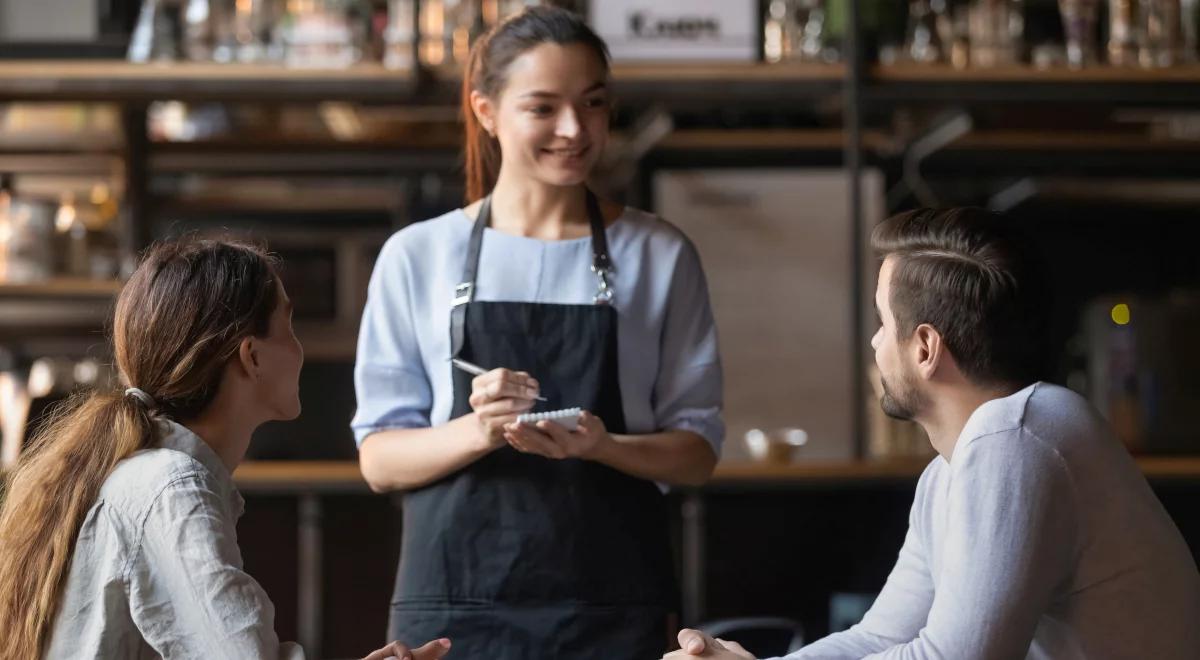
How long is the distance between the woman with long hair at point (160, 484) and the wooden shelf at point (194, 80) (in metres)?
2.29

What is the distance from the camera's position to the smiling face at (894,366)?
1595 millimetres

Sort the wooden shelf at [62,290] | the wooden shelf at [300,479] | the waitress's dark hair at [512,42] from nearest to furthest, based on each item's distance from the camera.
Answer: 1. the waitress's dark hair at [512,42]
2. the wooden shelf at [300,479]
3. the wooden shelf at [62,290]

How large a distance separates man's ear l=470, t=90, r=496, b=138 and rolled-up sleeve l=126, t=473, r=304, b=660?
0.90m

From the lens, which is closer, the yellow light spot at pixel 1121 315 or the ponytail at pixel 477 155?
the ponytail at pixel 477 155

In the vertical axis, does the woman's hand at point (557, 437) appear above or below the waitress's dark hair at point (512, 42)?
below

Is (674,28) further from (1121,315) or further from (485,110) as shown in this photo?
(1121,315)

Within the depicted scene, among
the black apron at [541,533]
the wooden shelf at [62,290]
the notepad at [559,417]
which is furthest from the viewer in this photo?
the wooden shelf at [62,290]

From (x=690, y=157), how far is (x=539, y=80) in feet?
10.5

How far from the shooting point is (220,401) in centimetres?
162

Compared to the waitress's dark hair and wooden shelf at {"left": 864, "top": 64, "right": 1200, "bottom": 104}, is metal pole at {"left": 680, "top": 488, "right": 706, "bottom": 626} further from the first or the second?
the waitress's dark hair

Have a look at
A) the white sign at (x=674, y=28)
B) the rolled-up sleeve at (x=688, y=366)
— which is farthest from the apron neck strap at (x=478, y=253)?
the white sign at (x=674, y=28)

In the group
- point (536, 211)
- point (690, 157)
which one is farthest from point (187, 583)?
point (690, 157)

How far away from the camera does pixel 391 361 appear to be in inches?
84.1

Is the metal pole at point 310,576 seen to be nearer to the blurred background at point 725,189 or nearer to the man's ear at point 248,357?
the blurred background at point 725,189
